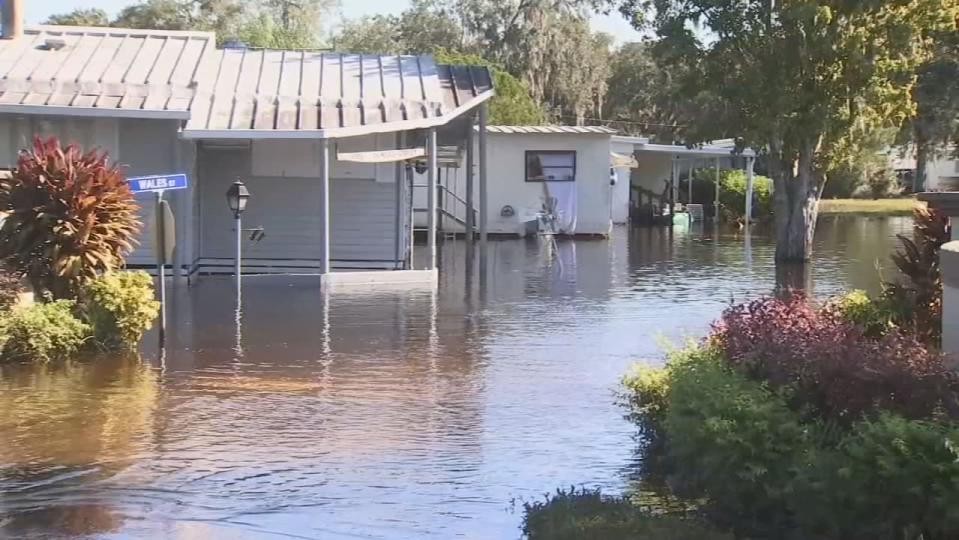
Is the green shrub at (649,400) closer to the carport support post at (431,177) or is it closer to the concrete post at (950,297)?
the concrete post at (950,297)

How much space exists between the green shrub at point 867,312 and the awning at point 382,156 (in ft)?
30.7

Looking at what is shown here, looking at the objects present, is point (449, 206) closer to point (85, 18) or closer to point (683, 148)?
point (683, 148)

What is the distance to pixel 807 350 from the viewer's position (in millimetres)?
6473

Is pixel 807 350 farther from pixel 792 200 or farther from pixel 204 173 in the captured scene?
pixel 792 200

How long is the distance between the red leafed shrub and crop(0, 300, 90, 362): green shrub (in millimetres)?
6925

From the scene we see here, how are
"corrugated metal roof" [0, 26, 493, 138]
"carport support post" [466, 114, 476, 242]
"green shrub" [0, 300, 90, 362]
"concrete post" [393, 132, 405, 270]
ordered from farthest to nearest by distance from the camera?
1. "carport support post" [466, 114, 476, 242]
2. "concrete post" [393, 132, 405, 270]
3. "corrugated metal roof" [0, 26, 493, 138]
4. "green shrub" [0, 300, 90, 362]

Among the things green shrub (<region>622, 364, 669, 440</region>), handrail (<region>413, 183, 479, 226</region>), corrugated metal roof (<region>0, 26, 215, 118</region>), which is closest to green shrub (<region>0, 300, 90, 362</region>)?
green shrub (<region>622, 364, 669, 440</region>)

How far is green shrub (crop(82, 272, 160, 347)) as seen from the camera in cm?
1205

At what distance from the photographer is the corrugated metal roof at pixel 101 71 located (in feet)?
60.6

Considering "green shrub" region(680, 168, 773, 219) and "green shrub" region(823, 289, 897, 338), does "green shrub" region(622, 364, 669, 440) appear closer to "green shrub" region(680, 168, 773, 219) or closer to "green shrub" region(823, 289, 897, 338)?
"green shrub" region(823, 289, 897, 338)

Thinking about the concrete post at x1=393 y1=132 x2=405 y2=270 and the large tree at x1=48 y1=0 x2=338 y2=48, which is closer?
the concrete post at x1=393 y1=132 x2=405 y2=270

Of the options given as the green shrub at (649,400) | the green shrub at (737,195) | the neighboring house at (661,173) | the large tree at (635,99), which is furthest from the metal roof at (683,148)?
the green shrub at (649,400)

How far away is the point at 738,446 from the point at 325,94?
15203 millimetres

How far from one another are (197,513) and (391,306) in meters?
9.96
